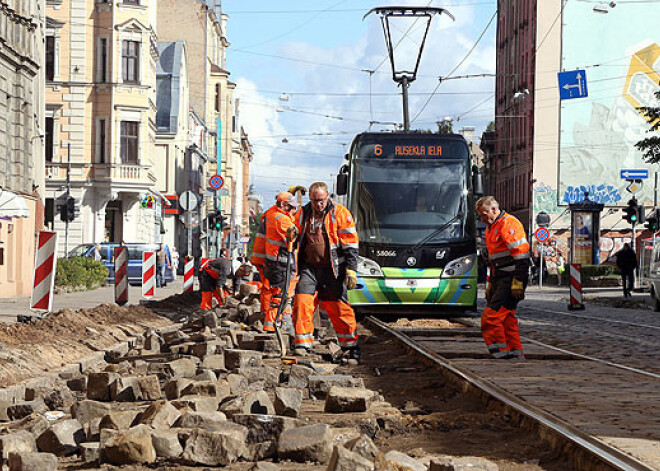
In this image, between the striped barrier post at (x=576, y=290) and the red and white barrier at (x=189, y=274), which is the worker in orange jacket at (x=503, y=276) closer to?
the striped barrier post at (x=576, y=290)

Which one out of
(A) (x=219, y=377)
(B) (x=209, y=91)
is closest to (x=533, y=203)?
(B) (x=209, y=91)

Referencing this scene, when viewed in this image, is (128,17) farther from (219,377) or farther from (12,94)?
(219,377)

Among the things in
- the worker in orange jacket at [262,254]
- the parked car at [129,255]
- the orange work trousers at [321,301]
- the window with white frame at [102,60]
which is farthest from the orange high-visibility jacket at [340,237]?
the window with white frame at [102,60]

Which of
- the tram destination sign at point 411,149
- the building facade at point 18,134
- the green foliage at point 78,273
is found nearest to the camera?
the tram destination sign at point 411,149

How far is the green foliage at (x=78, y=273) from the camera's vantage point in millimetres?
34219

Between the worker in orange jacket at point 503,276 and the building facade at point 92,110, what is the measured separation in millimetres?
43955

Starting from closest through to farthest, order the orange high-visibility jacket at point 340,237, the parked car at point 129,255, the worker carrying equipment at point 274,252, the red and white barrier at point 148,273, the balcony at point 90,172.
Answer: the orange high-visibility jacket at point 340,237, the worker carrying equipment at point 274,252, the red and white barrier at point 148,273, the parked car at point 129,255, the balcony at point 90,172

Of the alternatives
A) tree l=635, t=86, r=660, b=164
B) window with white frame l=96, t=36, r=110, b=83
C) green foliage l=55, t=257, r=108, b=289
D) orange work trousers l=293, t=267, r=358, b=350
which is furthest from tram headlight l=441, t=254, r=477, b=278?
window with white frame l=96, t=36, r=110, b=83

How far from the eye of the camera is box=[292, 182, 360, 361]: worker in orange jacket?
1273 centimetres

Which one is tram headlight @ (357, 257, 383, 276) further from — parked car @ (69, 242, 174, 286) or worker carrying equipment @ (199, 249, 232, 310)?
parked car @ (69, 242, 174, 286)

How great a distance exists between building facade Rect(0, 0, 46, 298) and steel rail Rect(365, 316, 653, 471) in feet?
67.4

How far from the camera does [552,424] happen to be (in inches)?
291

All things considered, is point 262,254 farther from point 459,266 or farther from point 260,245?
point 459,266

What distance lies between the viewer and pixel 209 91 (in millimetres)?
100875
